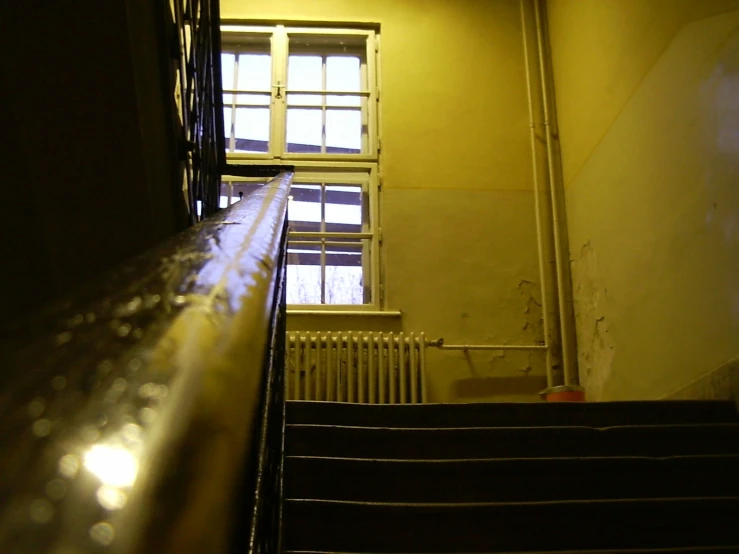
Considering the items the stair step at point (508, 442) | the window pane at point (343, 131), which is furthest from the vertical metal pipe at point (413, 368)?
the stair step at point (508, 442)

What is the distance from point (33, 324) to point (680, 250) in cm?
350

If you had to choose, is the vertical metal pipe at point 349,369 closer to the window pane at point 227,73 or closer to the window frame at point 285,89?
the window frame at point 285,89

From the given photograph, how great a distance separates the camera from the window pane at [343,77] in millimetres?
6012

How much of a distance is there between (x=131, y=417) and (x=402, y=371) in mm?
4556

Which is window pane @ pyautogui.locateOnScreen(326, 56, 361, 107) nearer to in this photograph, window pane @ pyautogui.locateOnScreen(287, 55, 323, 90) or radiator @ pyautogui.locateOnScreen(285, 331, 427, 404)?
window pane @ pyautogui.locateOnScreen(287, 55, 323, 90)

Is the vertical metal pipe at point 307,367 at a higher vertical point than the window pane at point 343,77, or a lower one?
lower

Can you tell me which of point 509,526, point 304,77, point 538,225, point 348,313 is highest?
point 304,77

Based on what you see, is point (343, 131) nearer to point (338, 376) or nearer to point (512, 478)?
point (338, 376)

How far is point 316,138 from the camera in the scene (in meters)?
5.91

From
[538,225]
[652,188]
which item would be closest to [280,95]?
[538,225]

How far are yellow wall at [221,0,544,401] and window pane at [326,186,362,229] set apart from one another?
0.25m

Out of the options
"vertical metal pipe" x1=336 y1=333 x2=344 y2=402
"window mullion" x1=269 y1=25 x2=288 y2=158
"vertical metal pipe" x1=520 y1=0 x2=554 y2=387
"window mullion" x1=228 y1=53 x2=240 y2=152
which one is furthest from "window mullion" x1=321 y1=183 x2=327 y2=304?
"vertical metal pipe" x1=520 y1=0 x2=554 y2=387

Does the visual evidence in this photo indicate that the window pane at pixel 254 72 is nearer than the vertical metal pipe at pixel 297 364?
No

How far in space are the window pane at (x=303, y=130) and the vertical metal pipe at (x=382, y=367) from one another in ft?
5.80
